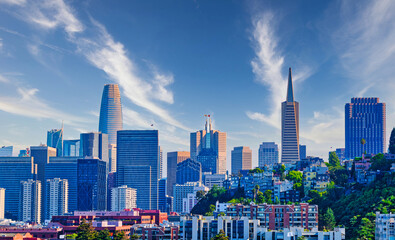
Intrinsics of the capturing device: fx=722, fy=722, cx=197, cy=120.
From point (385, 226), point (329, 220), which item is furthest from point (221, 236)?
point (329, 220)

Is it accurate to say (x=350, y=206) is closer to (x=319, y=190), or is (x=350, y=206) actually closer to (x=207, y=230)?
(x=319, y=190)

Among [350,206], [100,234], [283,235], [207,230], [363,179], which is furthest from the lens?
[363,179]

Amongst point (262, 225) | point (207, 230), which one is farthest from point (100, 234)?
point (262, 225)

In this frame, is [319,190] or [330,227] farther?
[319,190]

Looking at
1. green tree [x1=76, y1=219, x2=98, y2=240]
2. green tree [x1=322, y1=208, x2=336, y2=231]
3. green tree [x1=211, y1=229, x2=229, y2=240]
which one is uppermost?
green tree [x1=322, y1=208, x2=336, y2=231]

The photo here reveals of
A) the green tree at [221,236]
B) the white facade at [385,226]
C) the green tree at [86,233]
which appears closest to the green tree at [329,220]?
the white facade at [385,226]

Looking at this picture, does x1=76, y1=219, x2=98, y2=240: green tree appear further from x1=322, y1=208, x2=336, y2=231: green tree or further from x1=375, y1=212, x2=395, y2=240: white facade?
x1=375, y1=212, x2=395, y2=240: white facade

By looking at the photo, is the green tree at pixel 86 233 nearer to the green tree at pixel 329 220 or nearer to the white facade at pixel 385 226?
the green tree at pixel 329 220

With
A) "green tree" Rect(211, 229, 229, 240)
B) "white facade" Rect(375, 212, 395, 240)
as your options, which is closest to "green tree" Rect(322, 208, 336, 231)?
"white facade" Rect(375, 212, 395, 240)
